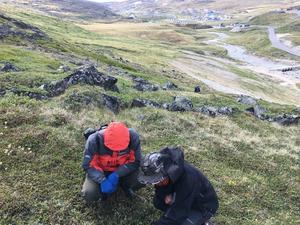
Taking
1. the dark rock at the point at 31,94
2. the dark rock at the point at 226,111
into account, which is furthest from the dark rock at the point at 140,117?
the dark rock at the point at 226,111

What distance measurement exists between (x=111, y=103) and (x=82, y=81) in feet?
12.8

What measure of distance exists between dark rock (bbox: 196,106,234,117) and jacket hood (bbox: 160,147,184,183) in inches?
839

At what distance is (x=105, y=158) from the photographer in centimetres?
1227

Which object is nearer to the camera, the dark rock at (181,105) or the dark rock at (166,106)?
the dark rock at (181,105)

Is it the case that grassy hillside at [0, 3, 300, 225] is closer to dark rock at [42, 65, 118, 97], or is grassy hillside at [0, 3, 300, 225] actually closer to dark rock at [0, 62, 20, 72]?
dark rock at [42, 65, 118, 97]

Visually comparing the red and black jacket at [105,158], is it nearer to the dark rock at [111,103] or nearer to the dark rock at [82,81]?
the dark rock at [111,103]

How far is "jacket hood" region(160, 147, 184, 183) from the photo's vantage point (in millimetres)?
10359

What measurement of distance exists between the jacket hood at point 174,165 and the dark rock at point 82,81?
16381 millimetres

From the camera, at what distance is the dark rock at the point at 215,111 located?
104ft

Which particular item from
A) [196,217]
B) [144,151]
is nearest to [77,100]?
[144,151]

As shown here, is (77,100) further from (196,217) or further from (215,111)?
(196,217)

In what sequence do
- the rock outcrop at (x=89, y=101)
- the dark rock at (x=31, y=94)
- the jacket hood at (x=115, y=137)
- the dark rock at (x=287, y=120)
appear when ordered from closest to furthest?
the jacket hood at (x=115, y=137) → the rock outcrop at (x=89, y=101) → the dark rock at (x=31, y=94) → the dark rock at (x=287, y=120)

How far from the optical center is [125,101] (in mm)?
28594

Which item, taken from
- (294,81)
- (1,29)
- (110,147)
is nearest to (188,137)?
(110,147)
